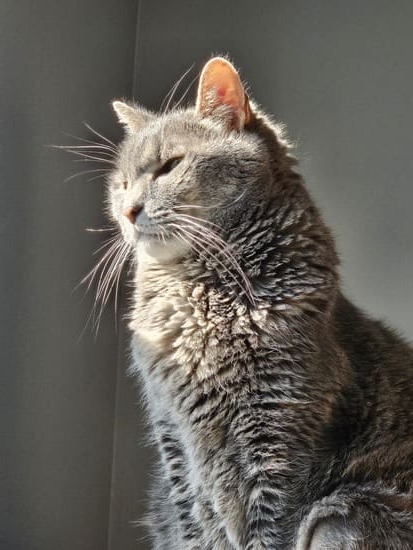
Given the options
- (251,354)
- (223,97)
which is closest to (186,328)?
(251,354)

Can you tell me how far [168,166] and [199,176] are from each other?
72mm

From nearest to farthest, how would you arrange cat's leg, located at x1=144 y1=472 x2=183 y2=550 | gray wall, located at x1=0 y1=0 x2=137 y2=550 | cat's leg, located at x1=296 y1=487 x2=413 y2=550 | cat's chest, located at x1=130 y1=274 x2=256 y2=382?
cat's leg, located at x1=296 y1=487 x2=413 y2=550 → cat's chest, located at x1=130 y1=274 x2=256 y2=382 → cat's leg, located at x1=144 y1=472 x2=183 y2=550 → gray wall, located at x1=0 y1=0 x2=137 y2=550

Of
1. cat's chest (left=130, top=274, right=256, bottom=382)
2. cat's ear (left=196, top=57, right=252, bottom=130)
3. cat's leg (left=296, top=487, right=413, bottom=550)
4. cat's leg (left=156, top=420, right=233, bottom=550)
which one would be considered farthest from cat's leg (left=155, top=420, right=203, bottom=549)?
cat's ear (left=196, top=57, right=252, bottom=130)

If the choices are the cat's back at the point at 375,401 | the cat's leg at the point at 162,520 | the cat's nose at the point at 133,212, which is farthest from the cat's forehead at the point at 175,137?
the cat's leg at the point at 162,520

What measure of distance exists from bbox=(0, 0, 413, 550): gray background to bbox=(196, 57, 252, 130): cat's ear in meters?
0.41

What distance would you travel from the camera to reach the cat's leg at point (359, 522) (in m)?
1.07

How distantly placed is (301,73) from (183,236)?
72 centimetres

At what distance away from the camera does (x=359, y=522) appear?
1.08m

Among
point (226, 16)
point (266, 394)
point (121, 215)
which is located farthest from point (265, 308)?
point (226, 16)

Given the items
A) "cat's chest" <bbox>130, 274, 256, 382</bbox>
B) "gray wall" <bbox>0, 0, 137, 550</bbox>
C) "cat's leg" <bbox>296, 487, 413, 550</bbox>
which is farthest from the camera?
"gray wall" <bbox>0, 0, 137, 550</bbox>

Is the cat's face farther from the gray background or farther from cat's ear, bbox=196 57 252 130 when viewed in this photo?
the gray background

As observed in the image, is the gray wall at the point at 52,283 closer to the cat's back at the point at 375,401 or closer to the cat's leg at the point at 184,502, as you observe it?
the cat's leg at the point at 184,502

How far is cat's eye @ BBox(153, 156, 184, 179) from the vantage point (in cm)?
129

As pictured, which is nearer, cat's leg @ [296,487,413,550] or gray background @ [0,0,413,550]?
cat's leg @ [296,487,413,550]
